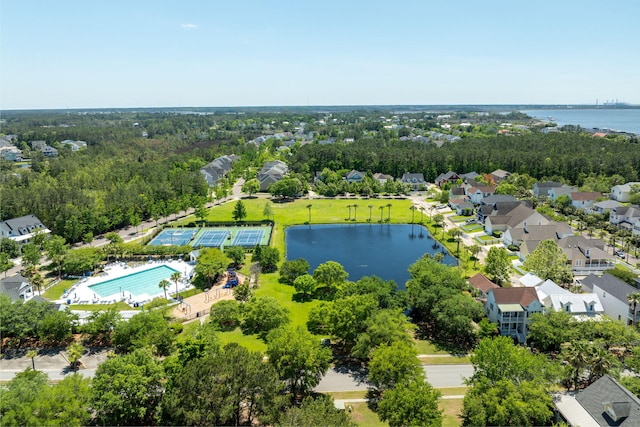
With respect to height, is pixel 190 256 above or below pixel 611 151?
below

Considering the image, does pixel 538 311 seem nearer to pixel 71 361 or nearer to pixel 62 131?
pixel 71 361

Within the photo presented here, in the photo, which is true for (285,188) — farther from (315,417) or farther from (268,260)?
(315,417)

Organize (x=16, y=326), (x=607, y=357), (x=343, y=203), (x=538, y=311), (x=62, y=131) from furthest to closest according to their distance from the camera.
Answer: (x=62, y=131), (x=343, y=203), (x=538, y=311), (x=16, y=326), (x=607, y=357)

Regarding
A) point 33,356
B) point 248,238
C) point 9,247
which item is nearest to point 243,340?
point 33,356

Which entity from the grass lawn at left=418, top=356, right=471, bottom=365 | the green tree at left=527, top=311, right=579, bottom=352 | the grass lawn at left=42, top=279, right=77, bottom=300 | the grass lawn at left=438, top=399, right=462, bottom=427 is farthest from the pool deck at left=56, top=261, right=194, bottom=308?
the green tree at left=527, top=311, right=579, bottom=352

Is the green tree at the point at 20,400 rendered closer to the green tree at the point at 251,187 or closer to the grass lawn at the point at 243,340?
the grass lawn at the point at 243,340

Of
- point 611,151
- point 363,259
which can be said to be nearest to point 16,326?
point 363,259

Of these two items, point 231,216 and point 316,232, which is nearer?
point 316,232
